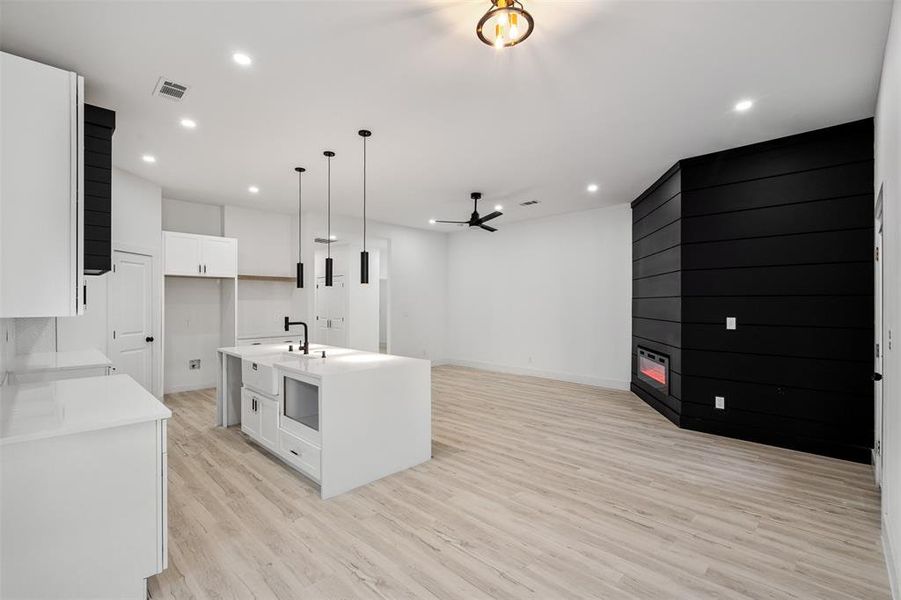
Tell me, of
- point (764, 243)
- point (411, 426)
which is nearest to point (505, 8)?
point (411, 426)

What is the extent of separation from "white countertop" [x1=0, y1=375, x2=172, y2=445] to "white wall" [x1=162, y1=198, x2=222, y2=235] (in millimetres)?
4202

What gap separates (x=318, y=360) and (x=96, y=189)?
1.94 metres

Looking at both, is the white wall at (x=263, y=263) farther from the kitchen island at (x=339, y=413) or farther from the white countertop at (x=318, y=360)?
the kitchen island at (x=339, y=413)

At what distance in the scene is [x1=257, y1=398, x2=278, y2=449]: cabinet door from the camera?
11.4 feet

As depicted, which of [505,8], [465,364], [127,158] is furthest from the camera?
[465,364]

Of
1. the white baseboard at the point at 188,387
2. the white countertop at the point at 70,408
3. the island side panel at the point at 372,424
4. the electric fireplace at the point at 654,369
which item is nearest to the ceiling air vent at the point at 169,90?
the white countertop at the point at 70,408

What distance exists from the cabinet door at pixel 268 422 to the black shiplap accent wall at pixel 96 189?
1.55 metres

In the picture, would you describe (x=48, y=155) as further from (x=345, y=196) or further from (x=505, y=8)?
(x=345, y=196)

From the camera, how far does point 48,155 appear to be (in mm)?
2266

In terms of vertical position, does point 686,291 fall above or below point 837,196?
below

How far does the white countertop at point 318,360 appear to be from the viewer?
315cm

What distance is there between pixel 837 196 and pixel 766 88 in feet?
4.73

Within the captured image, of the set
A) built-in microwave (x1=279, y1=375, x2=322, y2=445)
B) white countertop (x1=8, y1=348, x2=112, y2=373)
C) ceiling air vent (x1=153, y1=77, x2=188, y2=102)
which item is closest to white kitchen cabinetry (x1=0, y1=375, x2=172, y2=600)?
built-in microwave (x1=279, y1=375, x2=322, y2=445)

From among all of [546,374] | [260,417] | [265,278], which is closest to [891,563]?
[260,417]
